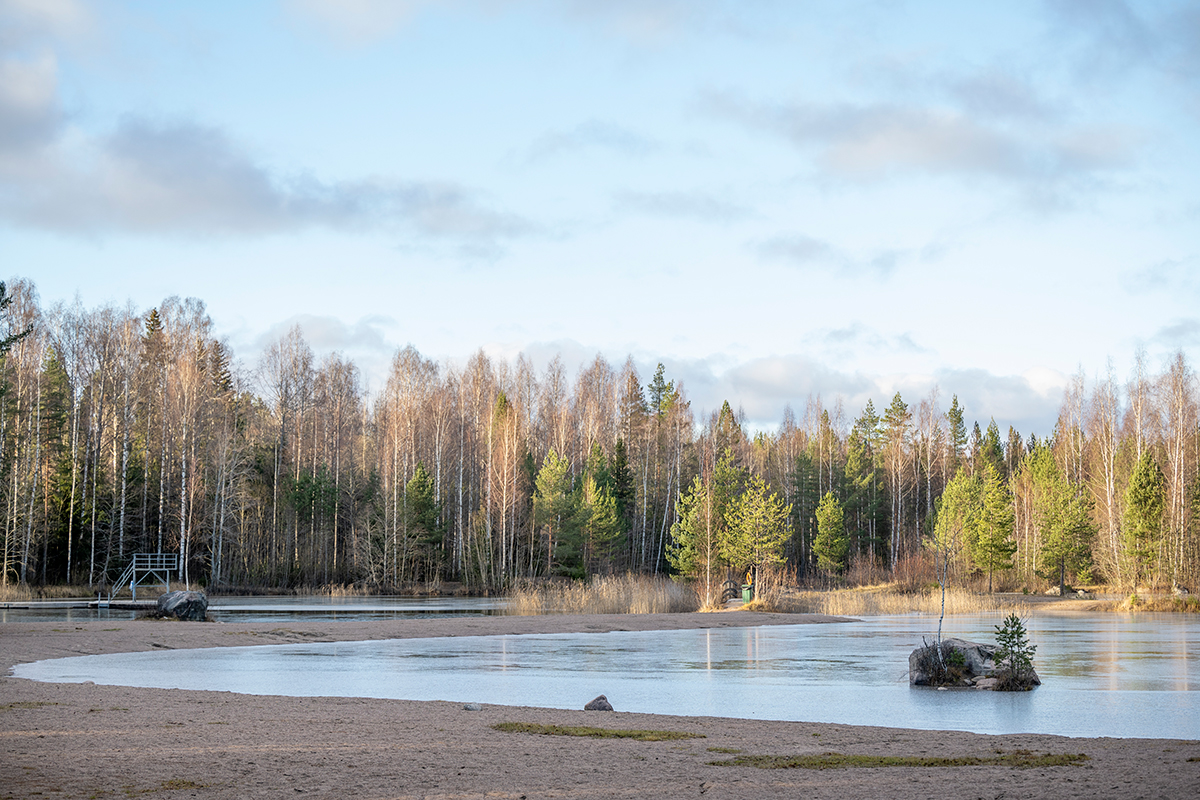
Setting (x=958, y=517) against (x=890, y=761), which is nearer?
(x=890, y=761)

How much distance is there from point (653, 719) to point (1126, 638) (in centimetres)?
2021

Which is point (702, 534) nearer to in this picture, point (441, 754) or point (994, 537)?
point (994, 537)

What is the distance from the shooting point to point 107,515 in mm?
56250

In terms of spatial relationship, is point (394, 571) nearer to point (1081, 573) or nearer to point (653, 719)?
point (1081, 573)

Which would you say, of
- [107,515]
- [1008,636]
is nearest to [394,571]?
[107,515]

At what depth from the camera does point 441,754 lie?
29.2ft

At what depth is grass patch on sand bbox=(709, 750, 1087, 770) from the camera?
27.6 ft

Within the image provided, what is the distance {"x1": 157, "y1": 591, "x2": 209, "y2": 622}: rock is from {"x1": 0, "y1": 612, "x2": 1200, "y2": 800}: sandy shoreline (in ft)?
54.0

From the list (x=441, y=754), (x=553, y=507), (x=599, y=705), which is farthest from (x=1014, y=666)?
(x=553, y=507)

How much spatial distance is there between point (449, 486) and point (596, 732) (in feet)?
212

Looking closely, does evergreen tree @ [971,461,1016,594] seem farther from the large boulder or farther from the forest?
the large boulder

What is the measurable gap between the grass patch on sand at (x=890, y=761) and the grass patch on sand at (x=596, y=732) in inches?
51.8

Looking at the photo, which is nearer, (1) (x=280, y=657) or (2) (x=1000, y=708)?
(2) (x=1000, y=708)

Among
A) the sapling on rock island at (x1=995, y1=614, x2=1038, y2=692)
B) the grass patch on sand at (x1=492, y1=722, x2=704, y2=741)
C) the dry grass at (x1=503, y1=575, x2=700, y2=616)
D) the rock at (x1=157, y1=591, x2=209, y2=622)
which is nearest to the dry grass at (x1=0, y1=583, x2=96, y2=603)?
the rock at (x1=157, y1=591, x2=209, y2=622)
